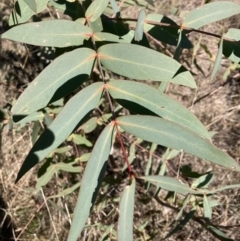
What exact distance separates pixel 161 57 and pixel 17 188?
165 centimetres

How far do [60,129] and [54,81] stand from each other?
106 mm

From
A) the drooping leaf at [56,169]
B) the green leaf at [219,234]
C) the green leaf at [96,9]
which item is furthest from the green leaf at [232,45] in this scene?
the drooping leaf at [56,169]

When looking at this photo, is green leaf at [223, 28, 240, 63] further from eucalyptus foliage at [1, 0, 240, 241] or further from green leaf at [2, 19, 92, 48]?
green leaf at [2, 19, 92, 48]

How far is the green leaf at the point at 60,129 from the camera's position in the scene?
40.3 inches

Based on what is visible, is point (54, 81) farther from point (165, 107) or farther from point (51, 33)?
point (165, 107)

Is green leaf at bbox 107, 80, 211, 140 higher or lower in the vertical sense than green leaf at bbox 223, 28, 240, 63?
lower

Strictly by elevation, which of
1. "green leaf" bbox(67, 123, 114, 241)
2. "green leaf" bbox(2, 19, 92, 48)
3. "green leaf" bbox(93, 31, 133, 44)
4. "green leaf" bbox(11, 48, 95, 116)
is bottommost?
"green leaf" bbox(67, 123, 114, 241)

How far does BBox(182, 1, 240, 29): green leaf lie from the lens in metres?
1.22

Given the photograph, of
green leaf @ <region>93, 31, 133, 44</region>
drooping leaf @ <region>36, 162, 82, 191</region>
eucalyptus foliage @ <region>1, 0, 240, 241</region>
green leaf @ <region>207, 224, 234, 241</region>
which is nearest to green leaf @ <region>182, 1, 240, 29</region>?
eucalyptus foliage @ <region>1, 0, 240, 241</region>

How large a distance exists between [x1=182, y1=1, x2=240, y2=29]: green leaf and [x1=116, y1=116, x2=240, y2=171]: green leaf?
0.34m

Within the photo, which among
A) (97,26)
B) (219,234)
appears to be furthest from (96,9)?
(219,234)

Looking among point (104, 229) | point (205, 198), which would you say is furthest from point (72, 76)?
point (104, 229)

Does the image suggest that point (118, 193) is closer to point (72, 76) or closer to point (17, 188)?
point (17, 188)

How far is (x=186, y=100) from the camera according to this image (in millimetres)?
2650
